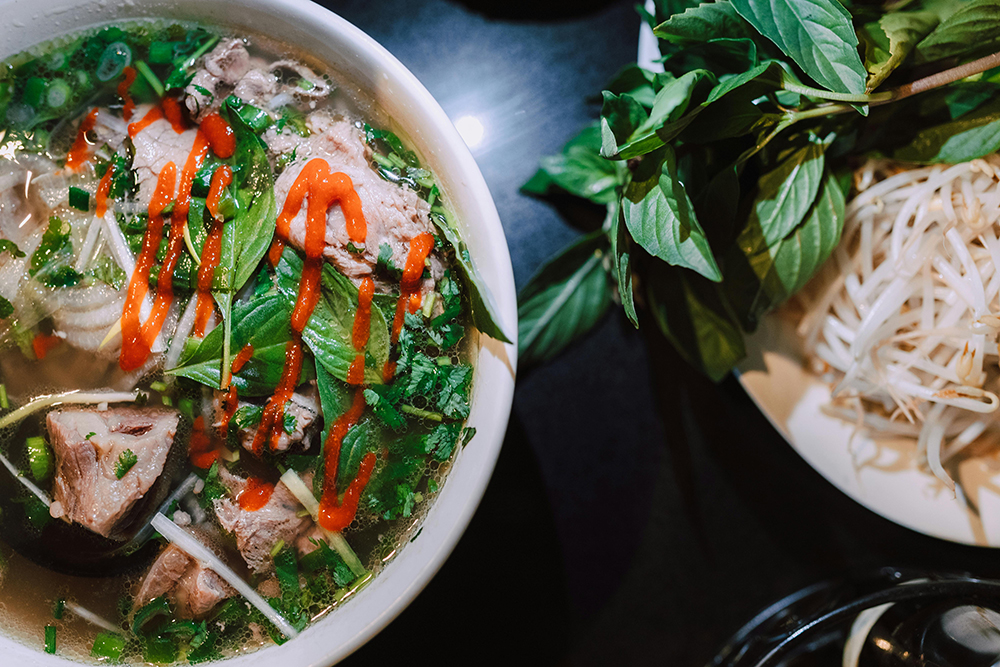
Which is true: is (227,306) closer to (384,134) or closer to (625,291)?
(384,134)

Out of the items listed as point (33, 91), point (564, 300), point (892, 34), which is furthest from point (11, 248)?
point (892, 34)

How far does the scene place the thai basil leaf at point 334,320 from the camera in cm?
93

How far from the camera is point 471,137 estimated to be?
137 centimetres

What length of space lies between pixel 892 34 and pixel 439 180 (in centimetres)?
72

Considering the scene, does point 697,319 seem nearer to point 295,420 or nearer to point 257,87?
point 295,420

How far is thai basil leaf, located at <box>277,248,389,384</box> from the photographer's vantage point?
926 mm

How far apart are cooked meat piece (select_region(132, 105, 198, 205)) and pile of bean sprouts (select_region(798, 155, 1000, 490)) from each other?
1.19m

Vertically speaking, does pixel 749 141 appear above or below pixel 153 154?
below

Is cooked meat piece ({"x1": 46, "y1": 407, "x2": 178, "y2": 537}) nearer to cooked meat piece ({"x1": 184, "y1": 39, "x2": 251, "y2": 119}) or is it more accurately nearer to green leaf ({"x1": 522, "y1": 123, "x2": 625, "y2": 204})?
cooked meat piece ({"x1": 184, "y1": 39, "x2": 251, "y2": 119})

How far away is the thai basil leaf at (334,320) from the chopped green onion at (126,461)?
334mm

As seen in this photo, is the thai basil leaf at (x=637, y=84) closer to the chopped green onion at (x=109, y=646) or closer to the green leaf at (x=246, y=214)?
the green leaf at (x=246, y=214)

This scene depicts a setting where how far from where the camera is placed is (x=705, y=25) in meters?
0.88

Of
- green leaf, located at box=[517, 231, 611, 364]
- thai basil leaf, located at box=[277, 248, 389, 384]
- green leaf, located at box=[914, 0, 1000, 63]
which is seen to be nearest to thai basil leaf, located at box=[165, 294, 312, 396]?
thai basil leaf, located at box=[277, 248, 389, 384]

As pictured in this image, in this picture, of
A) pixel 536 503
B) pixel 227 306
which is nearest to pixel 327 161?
pixel 227 306
